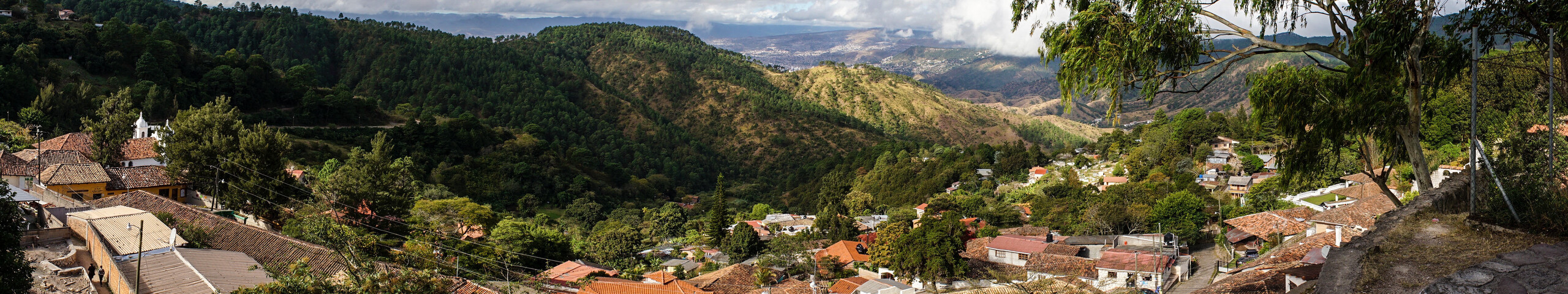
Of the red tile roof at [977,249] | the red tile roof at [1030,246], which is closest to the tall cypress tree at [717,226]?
the red tile roof at [977,249]

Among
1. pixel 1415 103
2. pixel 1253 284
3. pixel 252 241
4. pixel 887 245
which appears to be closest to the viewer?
pixel 1415 103

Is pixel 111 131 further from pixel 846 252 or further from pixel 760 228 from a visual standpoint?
pixel 760 228

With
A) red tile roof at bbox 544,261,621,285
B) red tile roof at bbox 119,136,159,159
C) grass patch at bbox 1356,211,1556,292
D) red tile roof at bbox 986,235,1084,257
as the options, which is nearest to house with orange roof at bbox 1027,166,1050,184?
red tile roof at bbox 986,235,1084,257

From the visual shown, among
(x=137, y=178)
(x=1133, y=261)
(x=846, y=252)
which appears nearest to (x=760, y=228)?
(x=846, y=252)

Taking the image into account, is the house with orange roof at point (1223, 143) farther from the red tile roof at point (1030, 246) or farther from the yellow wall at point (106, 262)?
the yellow wall at point (106, 262)

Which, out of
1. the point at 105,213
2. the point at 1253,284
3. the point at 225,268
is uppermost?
the point at 1253,284

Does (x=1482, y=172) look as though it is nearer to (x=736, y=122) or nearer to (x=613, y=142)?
(x=613, y=142)
